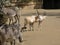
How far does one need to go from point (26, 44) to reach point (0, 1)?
2.24 metres

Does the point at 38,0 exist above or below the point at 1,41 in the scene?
below

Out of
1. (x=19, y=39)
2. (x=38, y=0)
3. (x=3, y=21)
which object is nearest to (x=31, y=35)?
(x=3, y=21)

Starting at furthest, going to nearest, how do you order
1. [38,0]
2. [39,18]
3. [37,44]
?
[38,0]
[39,18]
[37,44]

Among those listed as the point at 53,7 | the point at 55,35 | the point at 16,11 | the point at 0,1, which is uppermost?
the point at 0,1

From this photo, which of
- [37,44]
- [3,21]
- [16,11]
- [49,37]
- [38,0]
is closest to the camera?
[37,44]

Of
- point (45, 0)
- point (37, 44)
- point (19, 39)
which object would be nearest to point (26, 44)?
point (37, 44)

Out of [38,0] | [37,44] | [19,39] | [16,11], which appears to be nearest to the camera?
[19,39]

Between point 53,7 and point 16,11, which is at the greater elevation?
point 16,11

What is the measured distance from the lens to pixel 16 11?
14461 millimetres

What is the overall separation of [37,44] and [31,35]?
7.93ft

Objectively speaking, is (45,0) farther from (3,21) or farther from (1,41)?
(1,41)

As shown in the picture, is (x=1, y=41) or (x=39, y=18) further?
(x=39, y=18)

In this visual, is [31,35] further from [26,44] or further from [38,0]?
[38,0]

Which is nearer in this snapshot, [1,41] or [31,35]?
[1,41]
